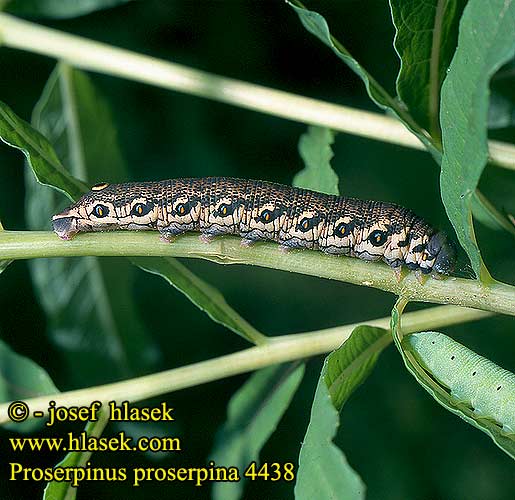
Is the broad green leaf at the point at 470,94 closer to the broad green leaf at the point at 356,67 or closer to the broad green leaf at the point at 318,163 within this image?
the broad green leaf at the point at 356,67

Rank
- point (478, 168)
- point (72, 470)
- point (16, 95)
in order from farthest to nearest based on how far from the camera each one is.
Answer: point (16, 95) → point (72, 470) → point (478, 168)

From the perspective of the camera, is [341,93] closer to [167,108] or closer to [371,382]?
[167,108]

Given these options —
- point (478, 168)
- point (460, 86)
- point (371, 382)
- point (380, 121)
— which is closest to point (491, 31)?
point (460, 86)

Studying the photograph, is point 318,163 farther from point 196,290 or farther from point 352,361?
point 352,361

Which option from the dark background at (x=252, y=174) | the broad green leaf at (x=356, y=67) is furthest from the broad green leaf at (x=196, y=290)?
the dark background at (x=252, y=174)

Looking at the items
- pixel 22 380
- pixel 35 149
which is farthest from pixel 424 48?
pixel 22 380

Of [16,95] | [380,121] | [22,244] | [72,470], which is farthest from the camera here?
[16,95]
